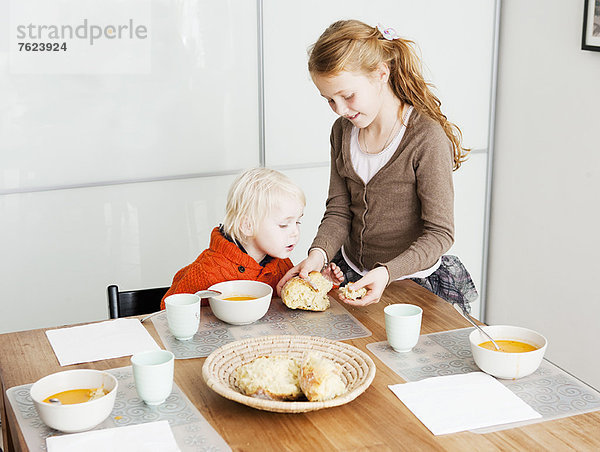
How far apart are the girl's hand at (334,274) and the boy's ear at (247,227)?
21 cm

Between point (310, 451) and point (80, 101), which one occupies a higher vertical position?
point (80, 101)

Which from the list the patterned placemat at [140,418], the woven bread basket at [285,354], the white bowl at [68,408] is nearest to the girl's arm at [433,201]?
the woven bread basket at [285,354]

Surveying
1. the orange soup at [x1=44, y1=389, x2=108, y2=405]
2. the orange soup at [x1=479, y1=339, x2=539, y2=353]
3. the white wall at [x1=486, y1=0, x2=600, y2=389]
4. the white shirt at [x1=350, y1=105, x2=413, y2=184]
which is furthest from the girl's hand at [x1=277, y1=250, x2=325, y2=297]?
the white wall at [x1=486, y1=0, x2=600, y2=389]

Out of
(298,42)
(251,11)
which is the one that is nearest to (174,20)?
(251,11)

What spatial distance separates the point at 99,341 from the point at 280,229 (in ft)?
1.87

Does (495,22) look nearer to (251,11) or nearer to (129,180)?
(251,11)

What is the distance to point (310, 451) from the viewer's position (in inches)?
43.4

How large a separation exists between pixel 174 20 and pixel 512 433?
1927 millimetres

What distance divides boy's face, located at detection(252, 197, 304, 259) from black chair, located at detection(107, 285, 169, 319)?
28cm

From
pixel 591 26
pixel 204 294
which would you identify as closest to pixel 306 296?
pixel 204 294

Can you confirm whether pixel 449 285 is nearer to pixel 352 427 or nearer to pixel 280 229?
pixel 280 229

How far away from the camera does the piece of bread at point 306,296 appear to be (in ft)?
5.44

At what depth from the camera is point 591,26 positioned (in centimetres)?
260

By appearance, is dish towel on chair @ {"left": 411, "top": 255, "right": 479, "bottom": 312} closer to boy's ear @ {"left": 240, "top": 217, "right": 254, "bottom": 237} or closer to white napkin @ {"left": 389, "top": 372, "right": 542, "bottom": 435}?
boy's ear @ {"left": 240, "top": 217, "right": 254, "bottom": 237}
